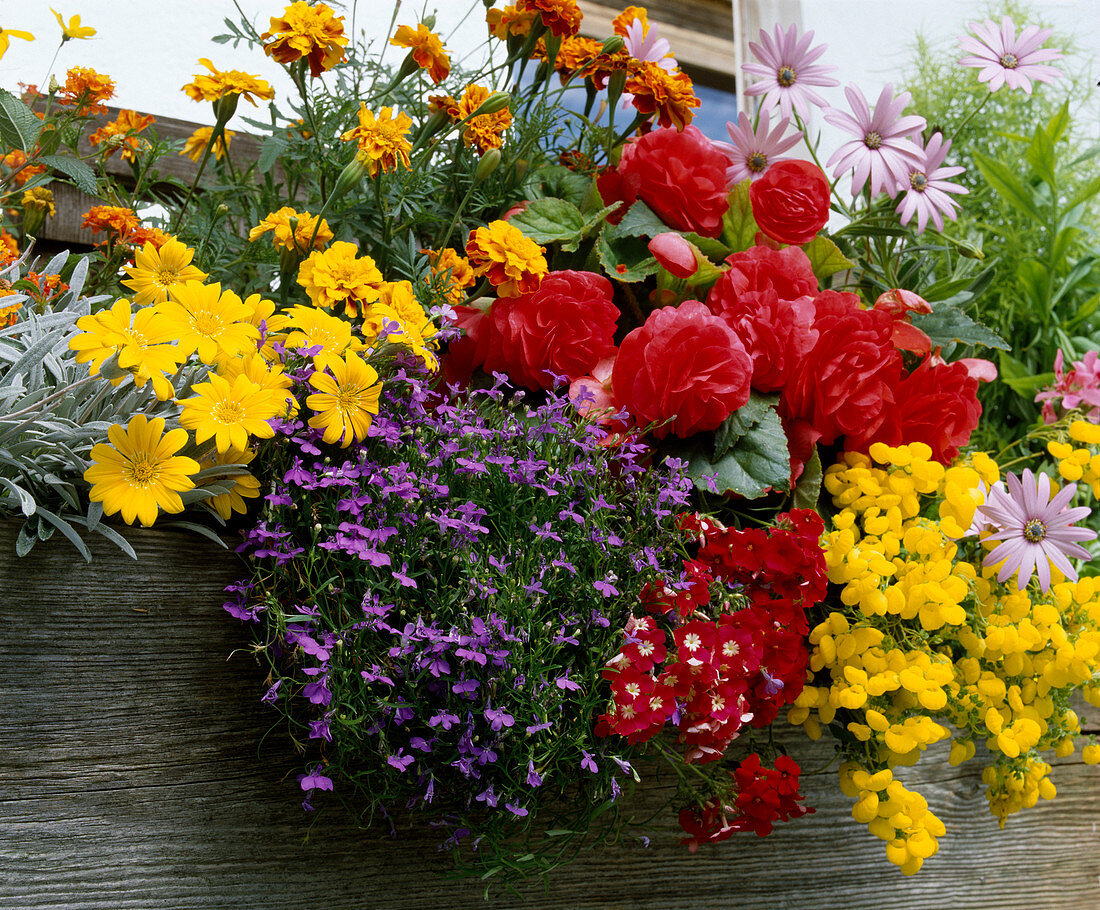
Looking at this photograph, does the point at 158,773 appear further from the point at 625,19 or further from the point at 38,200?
the point at 625,19

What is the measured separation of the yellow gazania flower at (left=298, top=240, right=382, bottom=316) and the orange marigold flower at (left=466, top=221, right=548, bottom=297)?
0.15 metres

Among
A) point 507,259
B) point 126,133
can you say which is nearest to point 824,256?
point 507,259

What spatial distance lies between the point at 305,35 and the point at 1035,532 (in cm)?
91

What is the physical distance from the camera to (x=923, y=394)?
0.97 meters

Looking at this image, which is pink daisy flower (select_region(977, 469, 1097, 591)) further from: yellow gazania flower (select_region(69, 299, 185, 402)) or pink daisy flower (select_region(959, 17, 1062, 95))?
yellow gazania flower (select_region(69, 299, 185, 402))

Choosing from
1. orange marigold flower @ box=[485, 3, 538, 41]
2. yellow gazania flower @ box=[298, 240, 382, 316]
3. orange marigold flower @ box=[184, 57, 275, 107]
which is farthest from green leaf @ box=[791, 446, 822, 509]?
orange marigold flower @ box=[184, 57, 275, 107]

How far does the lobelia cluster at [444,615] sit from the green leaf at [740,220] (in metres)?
0.49

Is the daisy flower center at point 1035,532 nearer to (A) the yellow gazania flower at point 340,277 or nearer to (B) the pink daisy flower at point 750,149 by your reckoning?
(B) the pink daisy flower at point 750,149

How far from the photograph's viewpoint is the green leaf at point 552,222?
993 millimetres

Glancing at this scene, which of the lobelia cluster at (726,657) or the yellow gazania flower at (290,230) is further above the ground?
the yellow gazania flower at (290,230)

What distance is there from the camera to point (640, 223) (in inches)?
40.2

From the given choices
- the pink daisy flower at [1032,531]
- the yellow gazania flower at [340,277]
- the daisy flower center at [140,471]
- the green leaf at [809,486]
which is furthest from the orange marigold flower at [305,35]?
the pink daisy flower at [1032,531]

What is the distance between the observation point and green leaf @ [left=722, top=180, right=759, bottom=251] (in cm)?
107

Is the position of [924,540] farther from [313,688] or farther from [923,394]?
[313,688]
